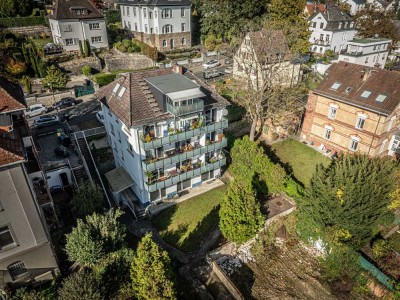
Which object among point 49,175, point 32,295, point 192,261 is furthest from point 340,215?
point 49,175

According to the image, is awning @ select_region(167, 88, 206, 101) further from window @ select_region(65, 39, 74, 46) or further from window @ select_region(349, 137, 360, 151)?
window @ select_region(65, 39, 74, 46)

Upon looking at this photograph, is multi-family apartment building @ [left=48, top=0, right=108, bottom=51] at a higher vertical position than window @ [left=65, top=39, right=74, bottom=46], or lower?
higher

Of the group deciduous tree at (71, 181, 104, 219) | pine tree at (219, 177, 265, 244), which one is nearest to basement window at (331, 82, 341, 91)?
pine tree at (219, 177, 265, 244)

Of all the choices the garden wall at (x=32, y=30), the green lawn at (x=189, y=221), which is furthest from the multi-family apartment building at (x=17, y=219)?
the garden wall at (x=32, y=30)

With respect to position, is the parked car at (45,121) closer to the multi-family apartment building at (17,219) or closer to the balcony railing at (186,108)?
the multi-family apartment building at (17,219)

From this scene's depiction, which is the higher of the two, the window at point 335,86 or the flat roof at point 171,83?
the flat roof at point 171,83

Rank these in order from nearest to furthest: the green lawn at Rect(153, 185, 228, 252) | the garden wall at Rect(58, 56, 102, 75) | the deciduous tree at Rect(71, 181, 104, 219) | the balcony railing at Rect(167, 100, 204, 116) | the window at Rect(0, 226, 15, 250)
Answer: the window at Rect(0, 226, 15, 250)
the deciduous tree at Rect(71, 181, 104, 219)
the balcony railing at Rect(167, 100, 204, 116)
the green lawn at Rect(153, 185, 228, 252)
the garden wall at Rect(58, 56, 102, 75)
